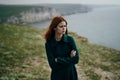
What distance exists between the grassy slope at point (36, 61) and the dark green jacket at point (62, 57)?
538 cm

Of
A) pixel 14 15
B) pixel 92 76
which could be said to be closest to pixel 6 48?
pixel 92 76

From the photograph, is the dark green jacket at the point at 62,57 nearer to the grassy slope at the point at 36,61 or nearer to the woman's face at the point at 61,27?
the woman's face at the point at 61,27

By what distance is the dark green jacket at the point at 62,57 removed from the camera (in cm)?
607

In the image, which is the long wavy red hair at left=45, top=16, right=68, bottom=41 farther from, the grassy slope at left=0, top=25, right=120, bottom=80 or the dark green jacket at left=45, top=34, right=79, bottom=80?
the grassy slope at left=0, top=25, right=120, bottom=80

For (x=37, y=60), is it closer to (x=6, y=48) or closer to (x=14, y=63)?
(x=14, y=63)

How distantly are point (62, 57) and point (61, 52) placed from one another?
0.14 metres

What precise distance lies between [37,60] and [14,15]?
184958mm

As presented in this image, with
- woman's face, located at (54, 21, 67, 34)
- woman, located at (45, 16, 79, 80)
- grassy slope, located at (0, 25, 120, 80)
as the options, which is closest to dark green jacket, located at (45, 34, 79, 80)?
woman, located at (45, 16, 79, 80)

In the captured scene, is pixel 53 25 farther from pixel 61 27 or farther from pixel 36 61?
pixel 36 61

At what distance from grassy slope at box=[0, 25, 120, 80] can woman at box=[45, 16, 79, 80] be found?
539 cm

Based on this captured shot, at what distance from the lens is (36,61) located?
558 inches

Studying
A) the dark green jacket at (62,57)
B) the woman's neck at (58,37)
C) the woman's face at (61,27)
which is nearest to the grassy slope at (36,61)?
the dark green jacket at (62,57)

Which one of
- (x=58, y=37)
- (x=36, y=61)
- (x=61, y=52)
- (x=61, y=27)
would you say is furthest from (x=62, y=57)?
(x=36, y=61)

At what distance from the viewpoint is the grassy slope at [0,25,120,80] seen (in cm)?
1202
